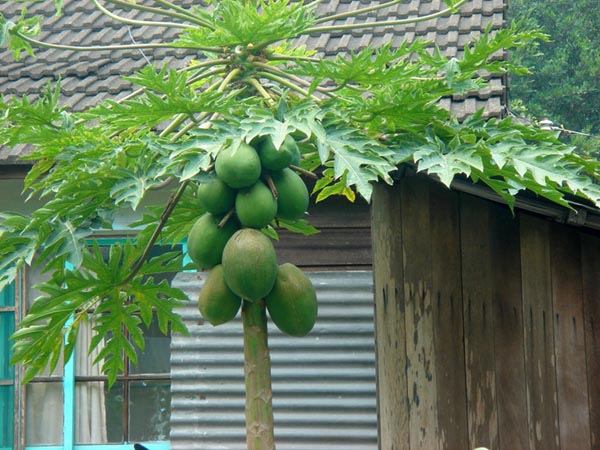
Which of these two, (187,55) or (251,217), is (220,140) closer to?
(251,217)

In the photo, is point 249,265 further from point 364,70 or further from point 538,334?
point 538,334

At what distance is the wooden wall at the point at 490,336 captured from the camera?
371cm

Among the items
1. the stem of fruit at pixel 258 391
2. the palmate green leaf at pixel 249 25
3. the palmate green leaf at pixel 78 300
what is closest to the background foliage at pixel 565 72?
the palmate green leaf at pixel 78 300

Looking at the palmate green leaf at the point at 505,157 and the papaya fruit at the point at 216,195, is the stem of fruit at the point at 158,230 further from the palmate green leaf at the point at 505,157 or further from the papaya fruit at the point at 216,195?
the palmate green leaf at the point at 505,157

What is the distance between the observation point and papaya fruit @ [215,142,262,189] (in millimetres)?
2123

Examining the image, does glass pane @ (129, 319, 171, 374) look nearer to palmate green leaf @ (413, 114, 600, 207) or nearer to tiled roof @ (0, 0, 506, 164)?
tiled roof @ (0, 0, 506, 164)

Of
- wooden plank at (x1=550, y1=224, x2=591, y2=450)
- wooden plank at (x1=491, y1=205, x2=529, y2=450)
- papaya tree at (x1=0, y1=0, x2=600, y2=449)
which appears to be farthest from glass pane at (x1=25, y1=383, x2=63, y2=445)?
papaya tree at (x1=0, y1=0, x2=600, y2=449)

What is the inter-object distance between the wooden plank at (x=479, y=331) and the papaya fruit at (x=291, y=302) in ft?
5.25

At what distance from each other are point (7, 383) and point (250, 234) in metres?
5.25

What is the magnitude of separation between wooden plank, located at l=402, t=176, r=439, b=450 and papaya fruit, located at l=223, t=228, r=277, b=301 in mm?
1702

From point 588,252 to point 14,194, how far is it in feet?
13.6

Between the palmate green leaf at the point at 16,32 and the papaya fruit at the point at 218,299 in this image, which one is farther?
the palmate green leaf at the point at 16,32

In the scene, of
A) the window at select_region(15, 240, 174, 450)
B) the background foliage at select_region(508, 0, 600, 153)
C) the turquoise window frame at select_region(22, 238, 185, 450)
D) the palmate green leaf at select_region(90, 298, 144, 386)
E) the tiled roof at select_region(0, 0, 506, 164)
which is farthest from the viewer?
the background foliage at select_region(508, 0, 600, 153)

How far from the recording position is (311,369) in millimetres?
6355
